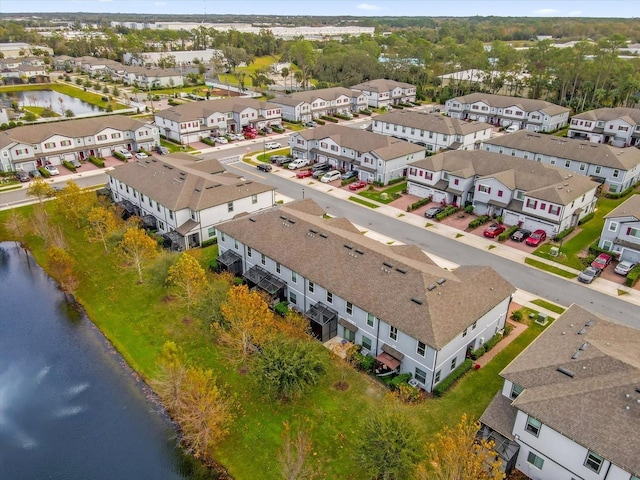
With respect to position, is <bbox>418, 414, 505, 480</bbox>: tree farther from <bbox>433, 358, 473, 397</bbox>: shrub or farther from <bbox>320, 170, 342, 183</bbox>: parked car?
<bbox>320, 170, 342, 183</bbox>: parked car

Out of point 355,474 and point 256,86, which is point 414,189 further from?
point 256,86

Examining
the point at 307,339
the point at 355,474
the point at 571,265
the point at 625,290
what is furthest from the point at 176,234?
the point at 625,290

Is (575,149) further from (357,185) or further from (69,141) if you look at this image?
(69,141)

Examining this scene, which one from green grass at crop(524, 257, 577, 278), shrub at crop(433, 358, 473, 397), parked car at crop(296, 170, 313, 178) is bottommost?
green grass at crop(524, 257, 577, 278)

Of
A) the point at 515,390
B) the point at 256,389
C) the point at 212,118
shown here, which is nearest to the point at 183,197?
the point at 256,389

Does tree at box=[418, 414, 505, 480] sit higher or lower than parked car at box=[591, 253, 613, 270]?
higher

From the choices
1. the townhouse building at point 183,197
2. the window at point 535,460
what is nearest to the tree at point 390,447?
the window at point 535,460

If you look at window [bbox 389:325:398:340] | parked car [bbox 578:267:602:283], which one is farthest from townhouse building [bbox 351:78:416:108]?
window [bbox 389:325:398:340]
